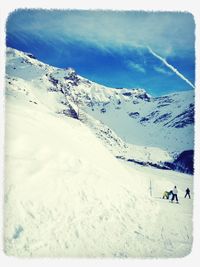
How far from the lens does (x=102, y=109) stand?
23.4 feet

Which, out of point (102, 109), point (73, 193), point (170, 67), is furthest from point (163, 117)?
point (73, 193)

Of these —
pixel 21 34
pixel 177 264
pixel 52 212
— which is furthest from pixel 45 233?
pixel 21 34

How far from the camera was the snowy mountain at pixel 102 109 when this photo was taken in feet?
21.9

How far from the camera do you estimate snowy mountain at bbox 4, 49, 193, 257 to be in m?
6.12

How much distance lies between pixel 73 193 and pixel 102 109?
1.48 meters

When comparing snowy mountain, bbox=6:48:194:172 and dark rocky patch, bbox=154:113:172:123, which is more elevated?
dark rocky patch, bbox=154:113:172:123

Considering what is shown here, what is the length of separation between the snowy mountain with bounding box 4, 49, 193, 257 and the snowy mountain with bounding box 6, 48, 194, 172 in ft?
0.13

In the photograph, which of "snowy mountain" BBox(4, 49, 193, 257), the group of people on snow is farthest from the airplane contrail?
the group of people on snow

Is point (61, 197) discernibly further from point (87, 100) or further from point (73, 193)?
point (87, 100)

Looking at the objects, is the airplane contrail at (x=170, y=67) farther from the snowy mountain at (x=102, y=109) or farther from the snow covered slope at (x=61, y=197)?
the snow covered slope at (x=61, y=197)

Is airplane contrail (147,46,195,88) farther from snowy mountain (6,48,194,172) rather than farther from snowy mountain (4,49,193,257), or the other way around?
snowy mountain (4,49,193,257)

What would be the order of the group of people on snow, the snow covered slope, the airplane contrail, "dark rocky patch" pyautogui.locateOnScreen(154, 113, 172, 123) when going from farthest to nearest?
"dark rocky patch" pyautogui.locateOnScreen(154, 113, 172, 123)
the airplane contrail
the group of people on snow
the snow covered slope

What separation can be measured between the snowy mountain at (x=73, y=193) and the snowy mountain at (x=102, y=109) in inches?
1.6

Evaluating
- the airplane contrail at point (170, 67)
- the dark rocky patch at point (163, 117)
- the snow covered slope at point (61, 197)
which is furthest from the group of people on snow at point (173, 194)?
the dark rocky patch at point (163, 117)
